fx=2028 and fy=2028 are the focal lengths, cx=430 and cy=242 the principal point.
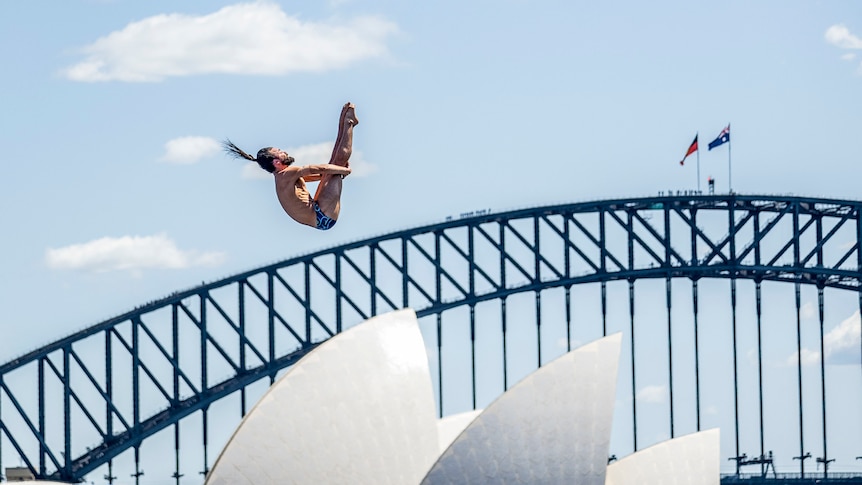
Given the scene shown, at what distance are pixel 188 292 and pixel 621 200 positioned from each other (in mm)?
24223

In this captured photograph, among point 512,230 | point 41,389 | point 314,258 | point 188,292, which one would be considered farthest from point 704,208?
point 41,389

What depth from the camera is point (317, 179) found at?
34.5 meters

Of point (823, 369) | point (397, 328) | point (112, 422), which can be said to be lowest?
point (397, 328)

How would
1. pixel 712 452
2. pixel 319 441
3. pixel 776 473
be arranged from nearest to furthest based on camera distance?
1. pixel 319 441
2. pixel 712 452
3. pixel 776 473

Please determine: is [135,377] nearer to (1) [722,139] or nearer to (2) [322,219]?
(1) [722,139]

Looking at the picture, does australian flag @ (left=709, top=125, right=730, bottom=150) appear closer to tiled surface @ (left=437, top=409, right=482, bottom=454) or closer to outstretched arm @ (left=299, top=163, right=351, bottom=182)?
tiled surface @ (left=437, top=409, right=482, bottom=454)

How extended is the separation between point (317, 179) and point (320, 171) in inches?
18.1

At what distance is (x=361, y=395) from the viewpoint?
66938 mm

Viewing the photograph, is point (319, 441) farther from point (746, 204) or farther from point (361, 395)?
point (746, 204)

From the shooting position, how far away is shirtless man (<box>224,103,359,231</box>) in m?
34.1

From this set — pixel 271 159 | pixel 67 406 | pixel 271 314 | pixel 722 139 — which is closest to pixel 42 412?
pixel 67 406

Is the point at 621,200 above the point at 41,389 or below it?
above

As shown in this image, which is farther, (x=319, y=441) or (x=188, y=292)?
(x=188, y=292)

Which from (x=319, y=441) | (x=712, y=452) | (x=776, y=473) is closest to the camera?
(x=319, y=441)
